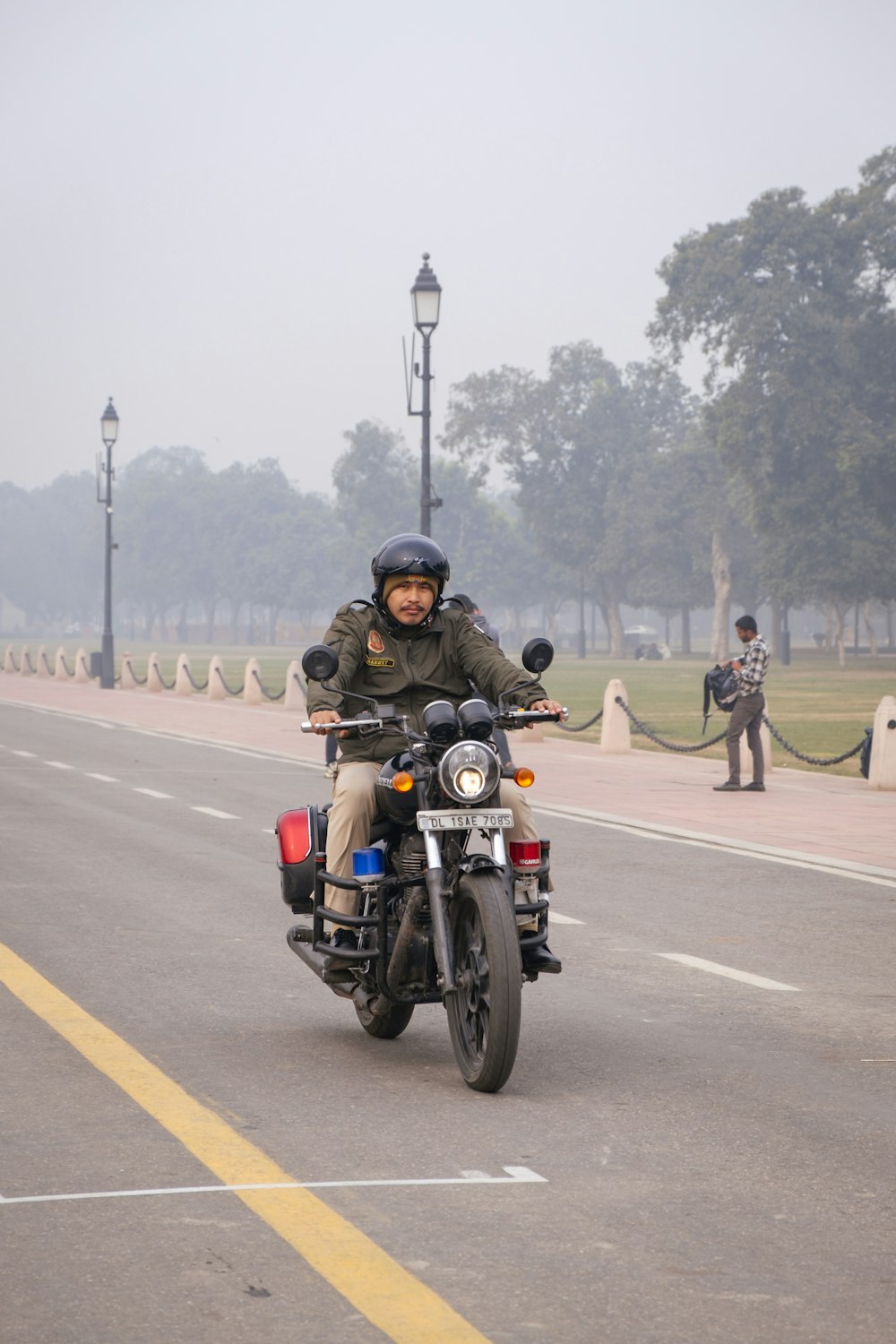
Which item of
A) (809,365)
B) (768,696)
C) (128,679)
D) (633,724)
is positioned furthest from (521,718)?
(809,365)

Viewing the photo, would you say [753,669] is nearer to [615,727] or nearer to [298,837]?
[615,727]

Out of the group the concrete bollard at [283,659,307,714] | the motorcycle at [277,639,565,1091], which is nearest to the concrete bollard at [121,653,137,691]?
the concrete bollard at [283,659,307,714]

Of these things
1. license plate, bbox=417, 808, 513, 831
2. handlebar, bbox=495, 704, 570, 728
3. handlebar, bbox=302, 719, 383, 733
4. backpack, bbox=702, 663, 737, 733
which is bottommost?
license plate, bbox=417, 808, 513, 831

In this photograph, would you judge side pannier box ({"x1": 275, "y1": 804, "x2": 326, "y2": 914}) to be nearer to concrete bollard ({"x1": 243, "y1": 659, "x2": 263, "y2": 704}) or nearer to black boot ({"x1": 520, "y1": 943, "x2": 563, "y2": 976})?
black boot ({"x1": 520, "y1": 943, "x2": 563, "y2": 976})

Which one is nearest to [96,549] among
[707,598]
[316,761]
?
[707,598]

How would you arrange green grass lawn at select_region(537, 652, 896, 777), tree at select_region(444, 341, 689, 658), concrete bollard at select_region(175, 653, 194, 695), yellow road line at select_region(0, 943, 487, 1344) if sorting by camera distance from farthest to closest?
1. tree at select_region(444, 341, 689, 658)
2. concrete bollard at select_region(175, 653, 194, 695)
3. green grass lawn at select_region(537, 652, 896, 777)
4. yellow road line at select_region(0, 943, 487, 1344)

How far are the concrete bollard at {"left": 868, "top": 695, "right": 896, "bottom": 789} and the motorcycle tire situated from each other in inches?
516

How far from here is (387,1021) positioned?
6969mm

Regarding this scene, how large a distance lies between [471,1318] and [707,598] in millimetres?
→ 99426

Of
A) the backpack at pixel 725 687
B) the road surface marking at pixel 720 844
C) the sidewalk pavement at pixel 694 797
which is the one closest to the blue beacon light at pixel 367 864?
the road surface marking at pixel 720 844

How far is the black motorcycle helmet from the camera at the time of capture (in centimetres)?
683

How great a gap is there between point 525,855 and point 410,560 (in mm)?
1139

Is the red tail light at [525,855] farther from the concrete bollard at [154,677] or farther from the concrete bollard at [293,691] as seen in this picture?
the concrete bollard at [154,677]

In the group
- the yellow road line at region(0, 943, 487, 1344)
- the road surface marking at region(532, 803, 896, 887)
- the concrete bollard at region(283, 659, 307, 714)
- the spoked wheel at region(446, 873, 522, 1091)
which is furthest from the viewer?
the concrete bollard at region(283, 659, 307, 714)
